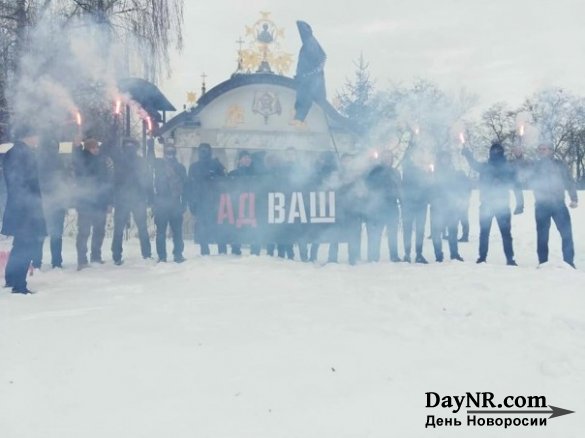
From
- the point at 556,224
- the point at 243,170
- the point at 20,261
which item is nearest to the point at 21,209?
the point at 20,261

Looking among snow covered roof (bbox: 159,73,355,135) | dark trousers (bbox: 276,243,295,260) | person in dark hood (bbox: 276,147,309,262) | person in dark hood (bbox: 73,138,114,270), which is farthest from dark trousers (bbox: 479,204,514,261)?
snow covered roof (bbox: 159,73,355,135)

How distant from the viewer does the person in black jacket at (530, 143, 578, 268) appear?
853 centimetres

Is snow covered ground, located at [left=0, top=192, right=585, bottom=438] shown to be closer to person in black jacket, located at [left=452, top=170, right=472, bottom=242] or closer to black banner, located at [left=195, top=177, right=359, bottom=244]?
black banner, located at [left=195, top=177, right=359, bottom=244]

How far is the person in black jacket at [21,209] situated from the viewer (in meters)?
6.63

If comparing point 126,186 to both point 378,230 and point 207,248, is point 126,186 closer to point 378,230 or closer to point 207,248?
point 207,248

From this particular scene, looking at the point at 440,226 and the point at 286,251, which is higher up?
the point at 440,226

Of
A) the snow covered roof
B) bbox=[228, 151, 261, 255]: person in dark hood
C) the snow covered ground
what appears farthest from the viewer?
the snow covered roof

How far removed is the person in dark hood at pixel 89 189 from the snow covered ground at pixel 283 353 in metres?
1.55

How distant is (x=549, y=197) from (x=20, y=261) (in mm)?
7406

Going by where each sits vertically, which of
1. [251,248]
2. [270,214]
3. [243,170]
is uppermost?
[243,170]

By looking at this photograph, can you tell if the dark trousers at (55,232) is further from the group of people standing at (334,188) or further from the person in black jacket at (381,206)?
the person in black jacket at (381,206)

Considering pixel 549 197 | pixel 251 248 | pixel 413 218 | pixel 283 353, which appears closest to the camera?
pixel 283 353

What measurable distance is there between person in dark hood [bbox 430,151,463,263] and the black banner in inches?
59.4

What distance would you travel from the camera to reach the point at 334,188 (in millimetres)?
9531
